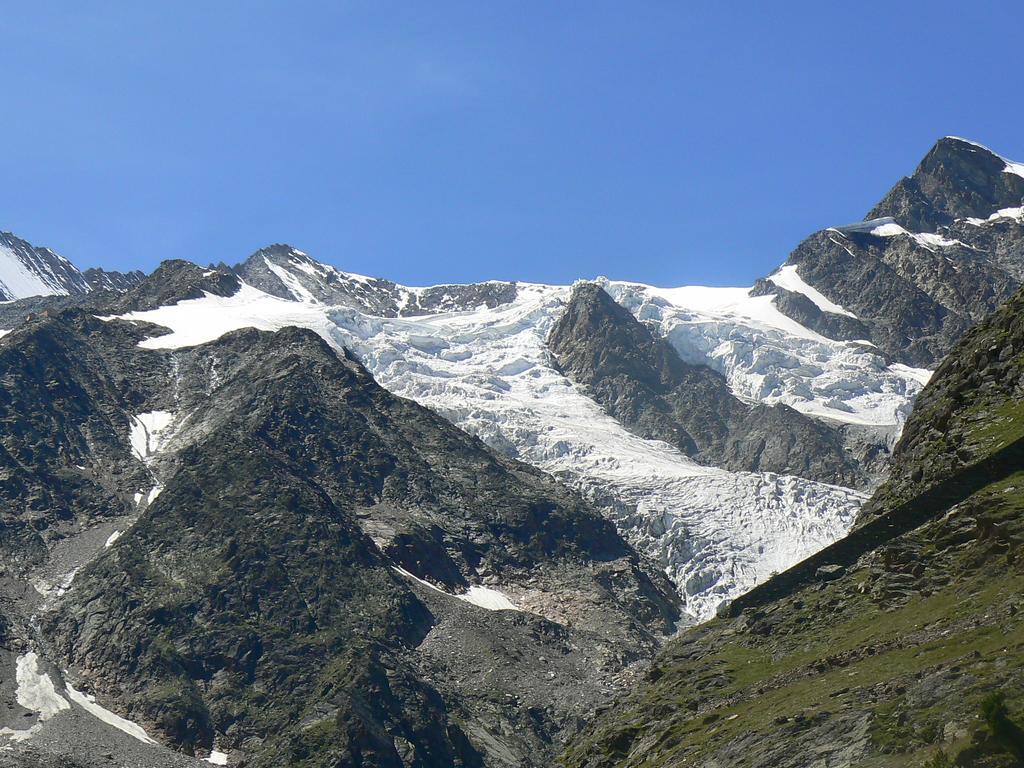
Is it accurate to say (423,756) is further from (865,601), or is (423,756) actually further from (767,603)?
(865,601)

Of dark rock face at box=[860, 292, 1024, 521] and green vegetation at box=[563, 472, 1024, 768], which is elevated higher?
dark rock face at box=[860, 292, 1024, 521]

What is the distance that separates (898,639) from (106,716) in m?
137

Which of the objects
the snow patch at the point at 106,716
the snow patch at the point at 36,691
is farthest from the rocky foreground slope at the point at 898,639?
the snow patch at the point at 36,691

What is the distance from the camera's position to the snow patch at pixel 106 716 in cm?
17188

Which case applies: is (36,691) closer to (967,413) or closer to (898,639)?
(967,413)

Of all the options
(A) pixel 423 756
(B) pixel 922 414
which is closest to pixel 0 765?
(A) pixel 423 756

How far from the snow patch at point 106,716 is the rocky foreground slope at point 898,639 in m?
91.9

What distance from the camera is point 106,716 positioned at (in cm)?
17575

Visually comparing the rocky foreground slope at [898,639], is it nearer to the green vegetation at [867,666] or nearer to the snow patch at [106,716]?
the green vegetation at [867,666]

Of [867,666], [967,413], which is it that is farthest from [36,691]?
[867,666]

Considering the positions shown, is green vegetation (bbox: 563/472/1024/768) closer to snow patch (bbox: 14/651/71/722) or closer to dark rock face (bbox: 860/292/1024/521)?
dark rock face (bbox: 860/292/1024/521)

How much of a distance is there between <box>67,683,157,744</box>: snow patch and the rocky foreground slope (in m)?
91.9

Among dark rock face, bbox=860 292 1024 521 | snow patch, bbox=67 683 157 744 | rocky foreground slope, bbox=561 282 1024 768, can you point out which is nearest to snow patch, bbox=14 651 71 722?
snow patch, bbox=67 683 157 744

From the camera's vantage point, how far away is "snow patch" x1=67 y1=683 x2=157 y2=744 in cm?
17188
